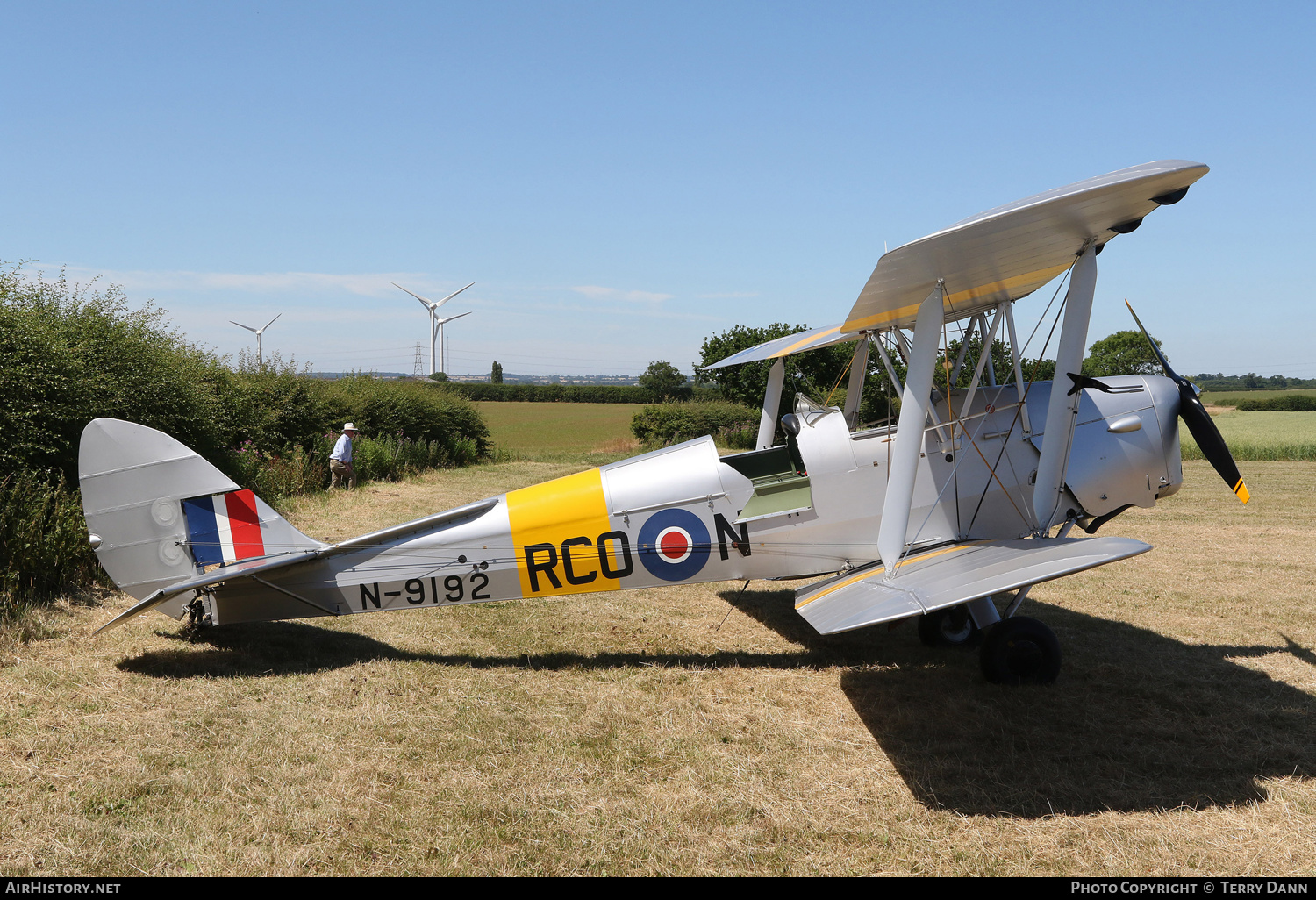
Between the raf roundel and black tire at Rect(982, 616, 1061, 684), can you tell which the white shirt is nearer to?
the raf roundel

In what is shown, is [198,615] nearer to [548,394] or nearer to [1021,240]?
[1021,240]

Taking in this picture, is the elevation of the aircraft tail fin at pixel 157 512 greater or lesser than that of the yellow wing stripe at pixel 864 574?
greater

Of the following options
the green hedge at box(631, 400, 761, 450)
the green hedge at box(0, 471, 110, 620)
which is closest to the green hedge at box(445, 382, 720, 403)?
the green hedge at box(631, 400, 761, 450)

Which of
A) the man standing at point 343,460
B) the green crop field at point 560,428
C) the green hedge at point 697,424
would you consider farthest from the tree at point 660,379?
the man standing at point 343,460

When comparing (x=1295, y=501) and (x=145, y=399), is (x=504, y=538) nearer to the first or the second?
(x=145, y=399)

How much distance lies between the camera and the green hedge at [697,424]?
24.6m

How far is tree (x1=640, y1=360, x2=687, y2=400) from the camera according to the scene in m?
55.0

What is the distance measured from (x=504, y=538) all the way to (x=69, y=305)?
6.99 metres

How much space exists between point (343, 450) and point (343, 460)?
185mm

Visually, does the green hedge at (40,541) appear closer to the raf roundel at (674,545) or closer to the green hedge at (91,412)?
the green hedge at (91,412)

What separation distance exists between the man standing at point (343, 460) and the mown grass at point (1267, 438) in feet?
49.8

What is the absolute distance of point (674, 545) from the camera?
5.65 meters

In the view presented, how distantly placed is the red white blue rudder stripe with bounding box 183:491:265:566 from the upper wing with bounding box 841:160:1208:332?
4.56 meters

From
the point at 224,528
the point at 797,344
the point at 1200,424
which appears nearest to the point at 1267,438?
the point at 1200,424
